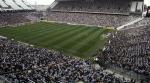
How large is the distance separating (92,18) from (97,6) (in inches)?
421

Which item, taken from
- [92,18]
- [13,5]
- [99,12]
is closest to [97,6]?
[99,12]

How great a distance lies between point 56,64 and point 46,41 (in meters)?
21.4

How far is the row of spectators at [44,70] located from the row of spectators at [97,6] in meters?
56.0

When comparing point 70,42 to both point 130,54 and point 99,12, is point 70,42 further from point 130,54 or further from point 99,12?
point 99,12

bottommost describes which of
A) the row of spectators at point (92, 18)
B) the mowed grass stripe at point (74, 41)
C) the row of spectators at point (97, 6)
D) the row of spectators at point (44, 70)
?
the row of spectators at point (44, 70)

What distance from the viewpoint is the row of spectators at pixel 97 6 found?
87.1 m

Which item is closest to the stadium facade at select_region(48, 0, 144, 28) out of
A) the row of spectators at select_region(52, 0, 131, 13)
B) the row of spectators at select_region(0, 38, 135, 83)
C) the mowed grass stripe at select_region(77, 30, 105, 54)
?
the row of spectators at select_region(52, 0, 131, 13)

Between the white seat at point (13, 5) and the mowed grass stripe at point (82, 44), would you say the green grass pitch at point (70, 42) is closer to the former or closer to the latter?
the mowed grass stripe at point (82, 44)

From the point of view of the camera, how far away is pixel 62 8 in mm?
106562

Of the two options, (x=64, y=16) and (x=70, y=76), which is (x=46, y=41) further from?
(x=64, y=16)

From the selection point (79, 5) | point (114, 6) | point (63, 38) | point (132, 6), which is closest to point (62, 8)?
point (79, 5)

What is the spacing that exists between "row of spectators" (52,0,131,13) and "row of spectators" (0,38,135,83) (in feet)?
184

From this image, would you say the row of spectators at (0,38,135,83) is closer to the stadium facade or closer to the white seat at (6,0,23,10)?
the stadium facade

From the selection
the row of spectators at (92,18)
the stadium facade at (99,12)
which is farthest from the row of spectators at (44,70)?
the row of spectators at (92,18)
